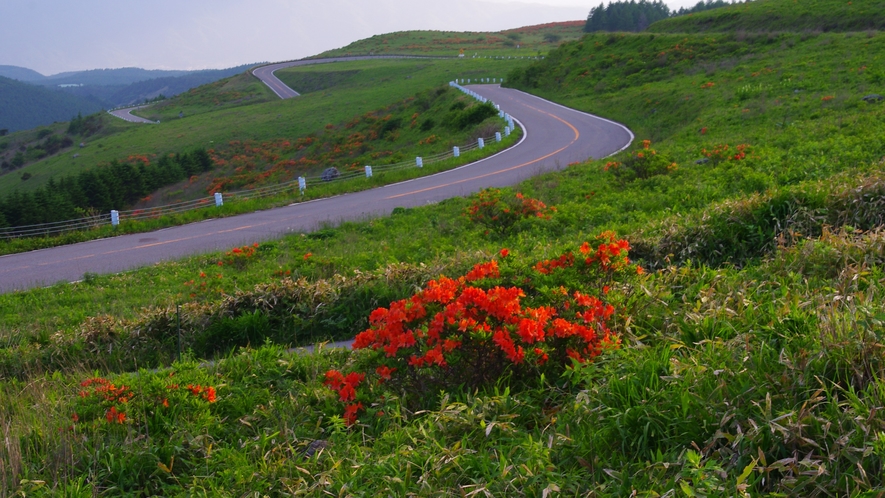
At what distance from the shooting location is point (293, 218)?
17.5 metres

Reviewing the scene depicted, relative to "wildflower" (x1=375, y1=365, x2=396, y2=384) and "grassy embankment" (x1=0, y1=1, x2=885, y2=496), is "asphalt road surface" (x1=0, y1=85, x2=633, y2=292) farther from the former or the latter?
"wildflower" (x1=375, y1=365, x2=396, y2=384)

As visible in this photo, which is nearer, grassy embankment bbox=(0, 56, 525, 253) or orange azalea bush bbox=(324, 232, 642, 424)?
orange azalea bush bbox=(324, 232, 642, 424)

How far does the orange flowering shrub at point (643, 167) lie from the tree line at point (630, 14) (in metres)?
88.2

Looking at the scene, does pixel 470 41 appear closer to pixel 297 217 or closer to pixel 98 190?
pixel 98 190

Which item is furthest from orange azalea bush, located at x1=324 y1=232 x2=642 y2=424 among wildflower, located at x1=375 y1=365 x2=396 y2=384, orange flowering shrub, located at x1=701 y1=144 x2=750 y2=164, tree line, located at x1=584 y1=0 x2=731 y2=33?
tree line, located at x1=584 y1=0 x2=731 y2=33

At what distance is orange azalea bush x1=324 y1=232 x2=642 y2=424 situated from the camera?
427 centimetres

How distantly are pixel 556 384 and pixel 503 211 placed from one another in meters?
6.90

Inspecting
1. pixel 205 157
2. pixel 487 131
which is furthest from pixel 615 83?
pixel 205 157

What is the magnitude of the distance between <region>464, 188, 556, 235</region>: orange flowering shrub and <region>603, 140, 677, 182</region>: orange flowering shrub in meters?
3.11

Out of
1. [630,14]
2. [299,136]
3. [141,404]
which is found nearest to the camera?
[141,404]

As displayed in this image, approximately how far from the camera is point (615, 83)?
41.1m

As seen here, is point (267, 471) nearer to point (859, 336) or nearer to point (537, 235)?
point (859, 336)

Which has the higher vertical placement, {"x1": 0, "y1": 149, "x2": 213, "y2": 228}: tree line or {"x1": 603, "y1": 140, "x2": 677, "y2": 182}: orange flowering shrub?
{"x1": 603, "y1": 140, "x2": 677, "y2": 182}: orange flowering shrub

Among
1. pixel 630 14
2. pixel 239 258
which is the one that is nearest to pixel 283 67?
pixel 630 14
